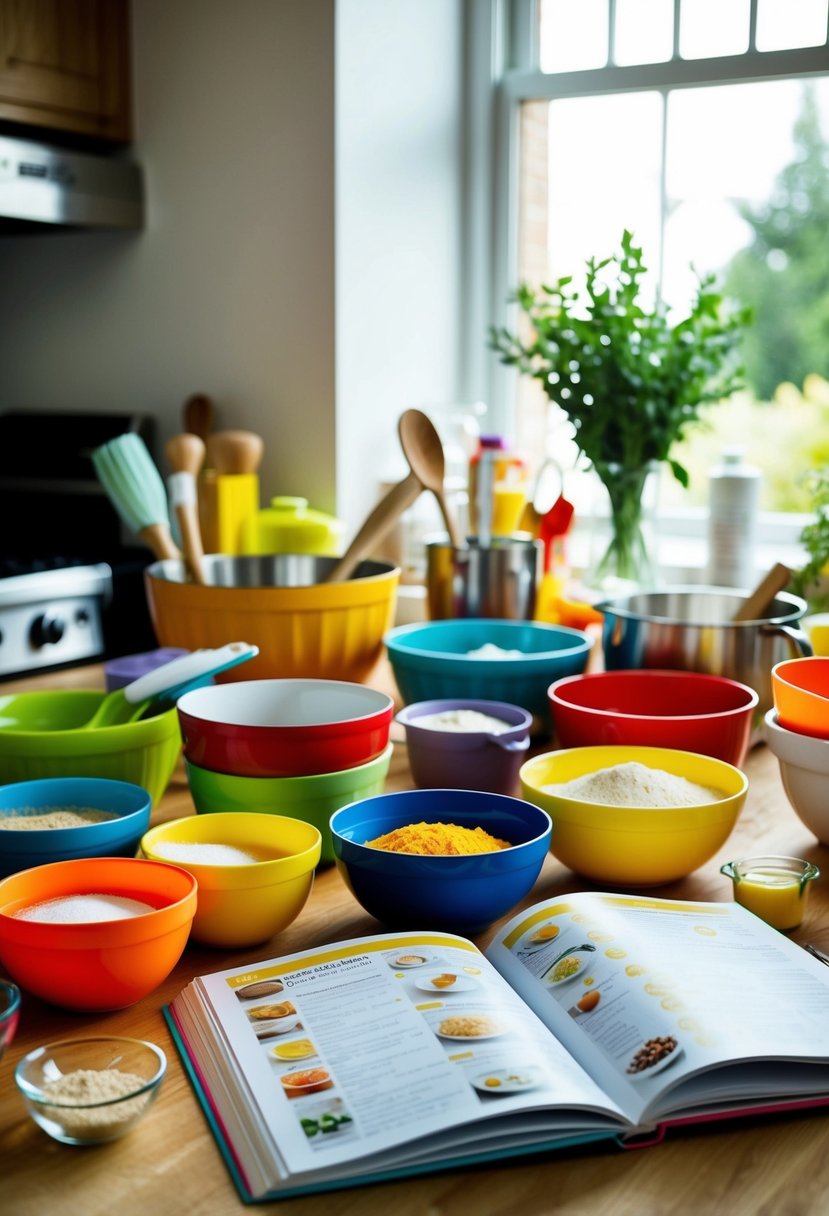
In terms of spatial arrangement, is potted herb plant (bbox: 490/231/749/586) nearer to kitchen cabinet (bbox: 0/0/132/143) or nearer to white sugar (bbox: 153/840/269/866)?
kitchen cabinet (bbox: 0/0/132/143)

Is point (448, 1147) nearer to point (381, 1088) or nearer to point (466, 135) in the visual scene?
point (381, 1088)

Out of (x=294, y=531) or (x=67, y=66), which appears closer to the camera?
(x=294, y=531)

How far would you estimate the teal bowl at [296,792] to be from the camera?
3.34 ft

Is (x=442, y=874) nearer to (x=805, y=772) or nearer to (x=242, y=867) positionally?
(x=242, y=867)

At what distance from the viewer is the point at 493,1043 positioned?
0.71m

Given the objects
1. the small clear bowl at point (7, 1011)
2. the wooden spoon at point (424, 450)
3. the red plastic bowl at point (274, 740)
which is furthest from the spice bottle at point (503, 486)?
the small clear bowl at point (7, 1011)

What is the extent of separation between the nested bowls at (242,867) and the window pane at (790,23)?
1.65m

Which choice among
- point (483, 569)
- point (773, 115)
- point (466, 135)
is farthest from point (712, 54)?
point (483, 569)

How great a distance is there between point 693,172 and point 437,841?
1.59m

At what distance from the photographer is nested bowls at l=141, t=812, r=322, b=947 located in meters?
0.86

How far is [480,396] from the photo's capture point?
2.32 meters

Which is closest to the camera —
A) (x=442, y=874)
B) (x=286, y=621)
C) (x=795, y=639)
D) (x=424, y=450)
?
(x=442, y=874)

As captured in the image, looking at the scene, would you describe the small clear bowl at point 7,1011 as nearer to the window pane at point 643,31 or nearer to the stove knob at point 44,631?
the stove knob at point 44,631

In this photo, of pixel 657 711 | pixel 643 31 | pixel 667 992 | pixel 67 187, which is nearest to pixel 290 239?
pixel 67 187
